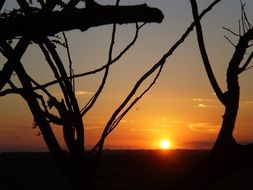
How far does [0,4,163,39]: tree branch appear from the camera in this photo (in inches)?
52.5

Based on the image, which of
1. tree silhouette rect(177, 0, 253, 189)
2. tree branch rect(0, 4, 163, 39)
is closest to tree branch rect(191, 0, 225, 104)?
tree silhouette rect(177, 0, 253, 189)

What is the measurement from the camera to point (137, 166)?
7125 cm

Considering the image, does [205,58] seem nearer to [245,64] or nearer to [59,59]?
[245,64]

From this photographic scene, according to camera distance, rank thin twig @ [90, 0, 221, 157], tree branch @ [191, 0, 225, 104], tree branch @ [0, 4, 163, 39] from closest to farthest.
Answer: tree branch @ [0, 4, 163, 39], thin twig @ [90, 0, 221, 157], tree branch @ [191, 0, 225, 104]

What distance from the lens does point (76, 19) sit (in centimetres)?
135

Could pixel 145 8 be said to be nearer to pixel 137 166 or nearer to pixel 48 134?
pixel 48 134

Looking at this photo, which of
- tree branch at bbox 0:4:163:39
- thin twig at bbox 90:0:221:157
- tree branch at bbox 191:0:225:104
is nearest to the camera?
tree branch at bbox 0:4:163:39

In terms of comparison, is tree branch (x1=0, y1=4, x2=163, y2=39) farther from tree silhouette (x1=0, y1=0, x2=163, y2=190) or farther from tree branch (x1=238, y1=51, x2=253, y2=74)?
tree branch (x1=238, y1=51, x2=253, y2=74)

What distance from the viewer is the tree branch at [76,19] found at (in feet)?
4.37

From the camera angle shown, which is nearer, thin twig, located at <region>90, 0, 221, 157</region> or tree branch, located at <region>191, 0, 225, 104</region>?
thin twig, located at <region>90, 0, 221, 157</region>

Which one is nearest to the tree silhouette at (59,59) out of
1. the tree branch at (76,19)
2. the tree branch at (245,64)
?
the tree branch at (76,19)

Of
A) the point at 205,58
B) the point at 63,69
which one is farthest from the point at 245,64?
the point at 63,69

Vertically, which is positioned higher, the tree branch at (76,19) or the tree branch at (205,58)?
the tree branch at (205,58)

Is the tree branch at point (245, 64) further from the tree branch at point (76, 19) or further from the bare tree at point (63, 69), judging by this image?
the tree branch at point (76, 19)
